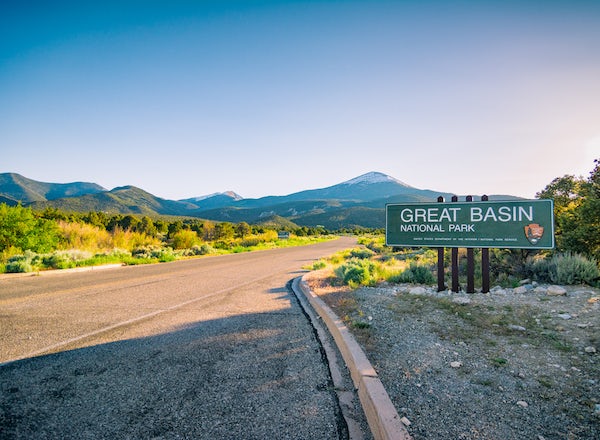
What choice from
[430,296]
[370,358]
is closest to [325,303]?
[430,296]

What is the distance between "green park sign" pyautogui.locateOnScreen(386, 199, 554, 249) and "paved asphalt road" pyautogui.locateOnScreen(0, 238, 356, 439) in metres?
3.62

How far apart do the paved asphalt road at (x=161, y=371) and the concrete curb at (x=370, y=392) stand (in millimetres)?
290

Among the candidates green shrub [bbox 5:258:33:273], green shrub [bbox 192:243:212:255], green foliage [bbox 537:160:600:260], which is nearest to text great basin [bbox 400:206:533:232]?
green foliage [bbox 537:160:600:260]

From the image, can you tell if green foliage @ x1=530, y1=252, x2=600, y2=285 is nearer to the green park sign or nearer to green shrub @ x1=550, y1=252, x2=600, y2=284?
green shrub @ x1=550, y1=252, x2=600, y2=284

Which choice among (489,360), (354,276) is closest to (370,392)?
(489,360)

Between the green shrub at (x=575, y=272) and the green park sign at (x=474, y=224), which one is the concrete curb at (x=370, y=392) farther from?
the green shrub at (x=575, y=272)

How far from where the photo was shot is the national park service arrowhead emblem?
272 inches

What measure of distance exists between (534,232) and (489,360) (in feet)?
15.0

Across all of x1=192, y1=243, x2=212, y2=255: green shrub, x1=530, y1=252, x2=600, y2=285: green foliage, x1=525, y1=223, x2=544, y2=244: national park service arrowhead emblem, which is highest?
x1=525, y1=223, x2=544, y2=244: national park service arrowhead emblem

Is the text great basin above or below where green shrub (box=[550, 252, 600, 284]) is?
above

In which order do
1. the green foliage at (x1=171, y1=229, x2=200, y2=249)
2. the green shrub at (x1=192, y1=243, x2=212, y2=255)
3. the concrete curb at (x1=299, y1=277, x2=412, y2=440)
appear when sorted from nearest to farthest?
the concrete curb at (x1=299, y1=277, x2=412, y2=440) → the green shrub at (x1=192, y1=243, x2=212, y2=255) → the green foliage at (x1=171, y1=229, x2=200, y2=249)

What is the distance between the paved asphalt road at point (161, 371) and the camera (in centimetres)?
259

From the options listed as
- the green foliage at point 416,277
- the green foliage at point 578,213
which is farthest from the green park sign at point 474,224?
the green foliage at point 578,213

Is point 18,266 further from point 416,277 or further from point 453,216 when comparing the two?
point 453,216
